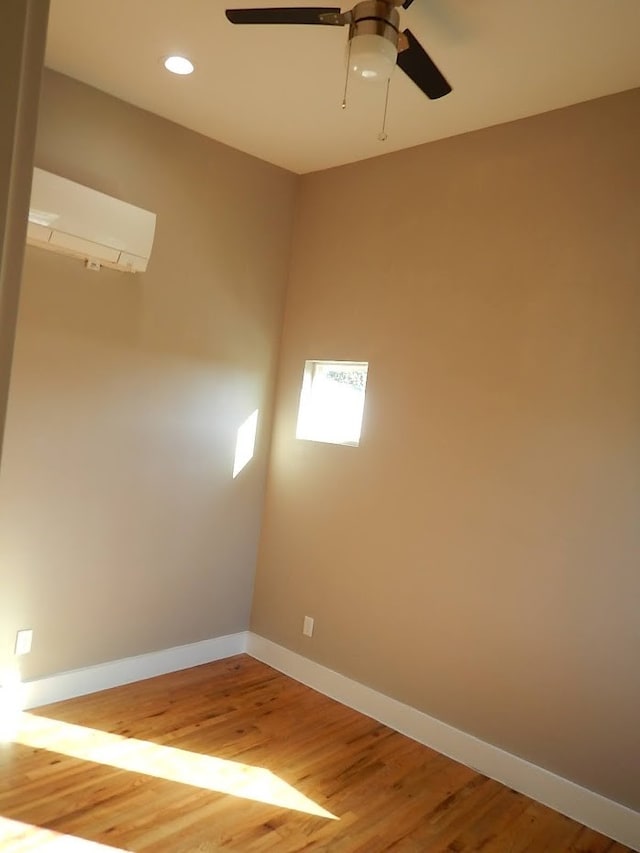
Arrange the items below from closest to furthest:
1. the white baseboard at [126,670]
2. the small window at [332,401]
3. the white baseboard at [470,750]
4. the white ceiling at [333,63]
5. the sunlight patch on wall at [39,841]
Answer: the sunlight patch on wall at [39,841]
the white ceiling at [333,63]
the white baseboard at [470,750]
the white baseboard at [126,670]
the small window at [332,401]

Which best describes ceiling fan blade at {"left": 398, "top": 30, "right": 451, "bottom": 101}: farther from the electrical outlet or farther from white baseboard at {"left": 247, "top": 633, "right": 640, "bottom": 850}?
the electrical outlet

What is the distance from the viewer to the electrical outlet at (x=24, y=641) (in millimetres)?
2893

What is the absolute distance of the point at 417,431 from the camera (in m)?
3.14

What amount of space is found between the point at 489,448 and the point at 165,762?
198cm

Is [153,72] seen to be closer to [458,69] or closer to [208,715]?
[458,69]

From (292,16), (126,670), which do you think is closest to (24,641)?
(126,670)

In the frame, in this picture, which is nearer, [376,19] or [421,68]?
[376,19]

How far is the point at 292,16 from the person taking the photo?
173 centimetres

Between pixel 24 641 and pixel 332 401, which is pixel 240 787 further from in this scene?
pixel 332 401

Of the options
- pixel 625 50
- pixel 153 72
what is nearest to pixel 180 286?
pixel 153 72

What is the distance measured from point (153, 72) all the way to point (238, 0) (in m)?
0.72

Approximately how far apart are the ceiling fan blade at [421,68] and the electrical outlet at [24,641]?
2.84m

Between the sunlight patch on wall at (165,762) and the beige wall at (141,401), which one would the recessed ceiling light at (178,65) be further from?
the sunlight patch on wall at (165,762)

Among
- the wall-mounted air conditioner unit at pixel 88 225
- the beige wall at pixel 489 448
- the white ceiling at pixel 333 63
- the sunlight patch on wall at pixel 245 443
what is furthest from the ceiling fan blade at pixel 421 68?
the sunlight patch on wall at pixel 245 443
